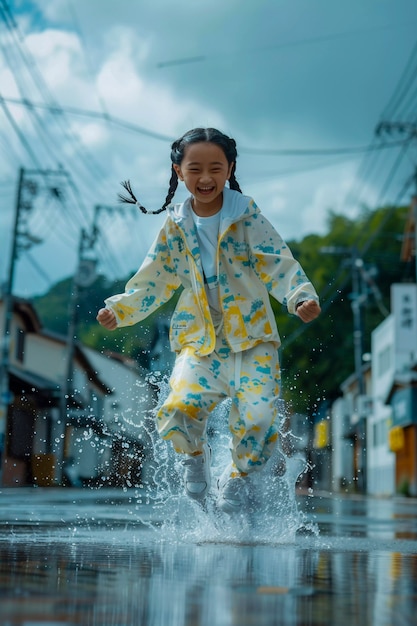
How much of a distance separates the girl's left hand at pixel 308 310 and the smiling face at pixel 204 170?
72 cm

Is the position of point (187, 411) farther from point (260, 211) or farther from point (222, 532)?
point (260, 211)

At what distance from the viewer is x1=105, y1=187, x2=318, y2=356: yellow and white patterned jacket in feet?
17.0

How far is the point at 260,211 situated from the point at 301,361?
185 feet

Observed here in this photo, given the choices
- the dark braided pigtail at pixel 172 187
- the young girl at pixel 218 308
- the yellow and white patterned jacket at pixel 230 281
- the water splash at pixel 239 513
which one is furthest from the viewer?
the dark braided pigtail at pixel 172 187

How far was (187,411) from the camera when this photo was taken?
500cm

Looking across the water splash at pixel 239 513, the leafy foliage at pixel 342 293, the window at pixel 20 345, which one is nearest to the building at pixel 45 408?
the window at pixel 20 345

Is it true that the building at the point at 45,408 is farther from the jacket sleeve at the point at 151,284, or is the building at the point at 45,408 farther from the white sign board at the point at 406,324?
the jacket sleeve at the point at 151,284

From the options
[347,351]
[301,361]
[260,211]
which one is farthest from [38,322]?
[260,211]

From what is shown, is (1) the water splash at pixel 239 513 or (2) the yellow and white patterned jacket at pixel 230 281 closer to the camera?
(2) the yellow and white patterned jacket at pixel 230 281

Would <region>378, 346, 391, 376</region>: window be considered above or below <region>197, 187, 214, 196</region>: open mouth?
above

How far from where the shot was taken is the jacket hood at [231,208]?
5.29 metres

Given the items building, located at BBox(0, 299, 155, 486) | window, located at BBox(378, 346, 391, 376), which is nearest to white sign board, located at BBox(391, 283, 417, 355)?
building, located at BBox(0, 299, 155, 486)

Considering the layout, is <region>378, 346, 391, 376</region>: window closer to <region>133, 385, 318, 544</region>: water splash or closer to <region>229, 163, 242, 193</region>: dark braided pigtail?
<region>133, 385, 318, 544</region>: water splash

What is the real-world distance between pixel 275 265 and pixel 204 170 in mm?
560
